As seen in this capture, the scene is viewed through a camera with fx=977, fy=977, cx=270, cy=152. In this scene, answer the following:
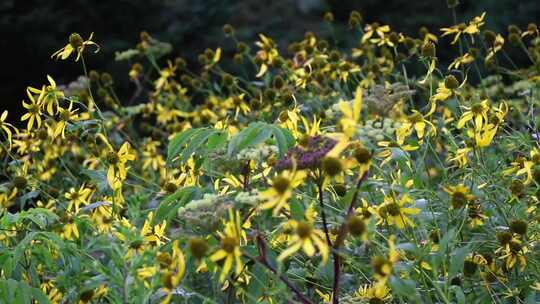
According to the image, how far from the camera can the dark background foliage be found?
214 inches

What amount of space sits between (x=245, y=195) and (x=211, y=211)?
0.18ft

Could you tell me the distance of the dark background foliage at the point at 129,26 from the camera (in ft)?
17.8

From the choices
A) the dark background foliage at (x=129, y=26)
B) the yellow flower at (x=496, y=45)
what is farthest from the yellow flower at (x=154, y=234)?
the dark background foliage at (x=129, y=26)

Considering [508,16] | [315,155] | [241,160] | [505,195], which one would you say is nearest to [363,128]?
[315,155]

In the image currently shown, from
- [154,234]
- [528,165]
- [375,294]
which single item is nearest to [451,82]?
[528,165]

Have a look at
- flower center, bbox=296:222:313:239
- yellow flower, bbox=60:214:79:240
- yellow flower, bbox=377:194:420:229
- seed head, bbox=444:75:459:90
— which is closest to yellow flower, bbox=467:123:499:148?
seed head, bbox=444:75:459:90

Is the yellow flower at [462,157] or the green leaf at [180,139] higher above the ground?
the green leaf at [180,139]

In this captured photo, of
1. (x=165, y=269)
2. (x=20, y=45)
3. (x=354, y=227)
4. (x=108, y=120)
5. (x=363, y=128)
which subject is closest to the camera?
(x=354, y=227)

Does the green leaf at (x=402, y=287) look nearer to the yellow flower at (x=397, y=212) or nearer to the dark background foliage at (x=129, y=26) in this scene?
the yellow flower at (x=397, y=212)

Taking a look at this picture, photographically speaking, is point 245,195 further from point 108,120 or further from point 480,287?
point 108,120

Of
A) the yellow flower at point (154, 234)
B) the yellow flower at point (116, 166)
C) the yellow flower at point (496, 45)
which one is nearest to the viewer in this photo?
the yellow flower at point (154, 234)

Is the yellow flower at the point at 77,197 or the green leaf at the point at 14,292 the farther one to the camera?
the yellow flower at the point at 77,197

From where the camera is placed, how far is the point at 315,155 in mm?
1400

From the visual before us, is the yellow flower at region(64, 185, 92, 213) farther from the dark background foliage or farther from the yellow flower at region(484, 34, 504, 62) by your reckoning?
the dark background foliage
